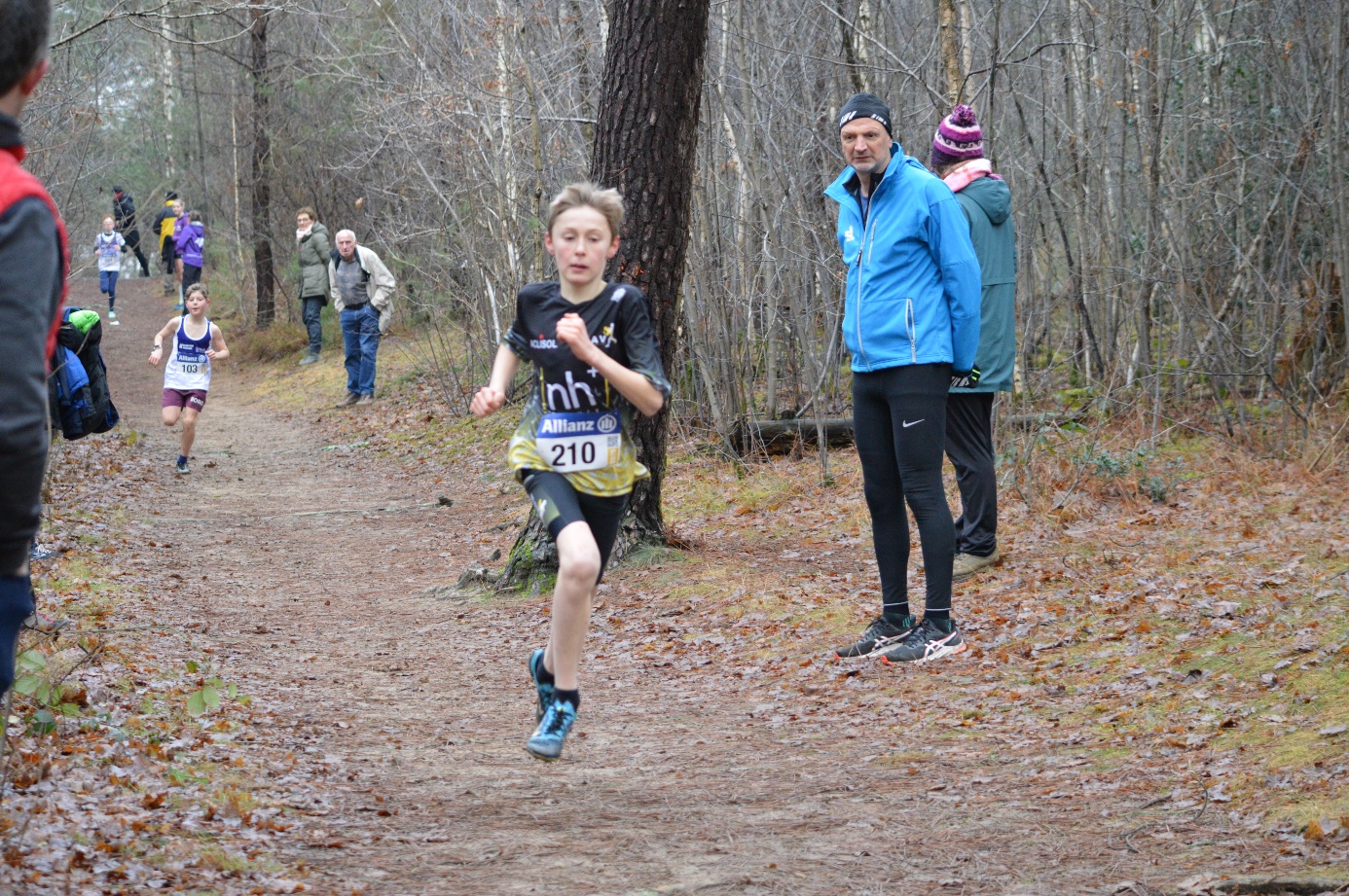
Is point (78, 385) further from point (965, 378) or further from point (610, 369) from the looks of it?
point (965, 378)

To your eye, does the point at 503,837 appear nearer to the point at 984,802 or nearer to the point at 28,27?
the point at 984,802

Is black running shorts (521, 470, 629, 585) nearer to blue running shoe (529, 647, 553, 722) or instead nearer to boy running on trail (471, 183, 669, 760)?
boy running on trail (471, 183, 669, 760)

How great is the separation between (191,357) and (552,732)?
1013 centimetres

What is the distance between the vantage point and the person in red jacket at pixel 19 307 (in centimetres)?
227

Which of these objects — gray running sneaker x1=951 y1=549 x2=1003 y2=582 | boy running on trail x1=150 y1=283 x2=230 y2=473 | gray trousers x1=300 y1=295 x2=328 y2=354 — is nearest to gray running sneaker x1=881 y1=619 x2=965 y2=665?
gray running sneaker x1=951 y1=549 x2=1003 y2=582

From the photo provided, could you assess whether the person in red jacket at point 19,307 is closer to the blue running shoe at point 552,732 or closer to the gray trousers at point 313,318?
the blue running shoe at point 552,732

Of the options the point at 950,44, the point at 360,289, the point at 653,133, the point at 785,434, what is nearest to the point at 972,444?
the point at 653,133

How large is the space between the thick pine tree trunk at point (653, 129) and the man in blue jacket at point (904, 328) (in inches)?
78.3

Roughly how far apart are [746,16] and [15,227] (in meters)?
10.9

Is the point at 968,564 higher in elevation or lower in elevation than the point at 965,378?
lower

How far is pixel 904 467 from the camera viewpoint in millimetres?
5934

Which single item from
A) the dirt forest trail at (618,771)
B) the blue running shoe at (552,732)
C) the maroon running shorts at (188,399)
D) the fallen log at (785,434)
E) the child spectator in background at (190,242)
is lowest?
the dirt forest trail at (618,771)

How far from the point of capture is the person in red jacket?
2273 mm

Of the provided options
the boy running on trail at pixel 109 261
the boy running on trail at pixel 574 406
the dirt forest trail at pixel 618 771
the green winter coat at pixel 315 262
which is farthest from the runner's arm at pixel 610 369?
the boy running on trail at pixel 109 261
